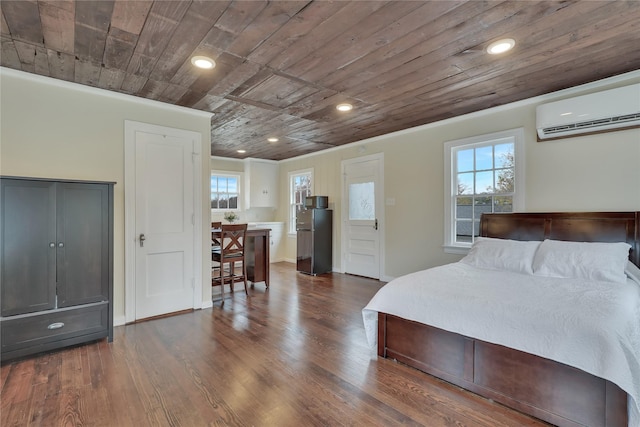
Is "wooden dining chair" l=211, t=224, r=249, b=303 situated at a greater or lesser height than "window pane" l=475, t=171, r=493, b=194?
lesser

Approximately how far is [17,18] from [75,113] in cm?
118

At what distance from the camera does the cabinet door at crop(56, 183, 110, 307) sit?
265 centimetres

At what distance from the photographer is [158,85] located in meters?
3.04

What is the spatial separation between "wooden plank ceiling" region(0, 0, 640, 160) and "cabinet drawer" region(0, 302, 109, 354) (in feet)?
6.84

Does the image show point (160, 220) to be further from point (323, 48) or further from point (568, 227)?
point (568, 227)

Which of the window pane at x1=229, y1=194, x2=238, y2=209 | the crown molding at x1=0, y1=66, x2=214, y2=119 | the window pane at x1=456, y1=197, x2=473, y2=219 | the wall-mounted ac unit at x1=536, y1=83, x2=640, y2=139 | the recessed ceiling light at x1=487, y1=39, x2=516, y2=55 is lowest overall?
the window pane at x1=456, y1=197, x2=473, y2=219

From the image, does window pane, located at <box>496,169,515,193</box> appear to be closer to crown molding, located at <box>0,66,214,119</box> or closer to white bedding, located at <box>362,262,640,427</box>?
white bedding, located at <box>362,262,640,427</box>

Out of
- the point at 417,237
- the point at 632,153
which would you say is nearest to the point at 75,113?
the point at 417,237

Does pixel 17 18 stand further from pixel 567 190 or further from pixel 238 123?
pixel 567 190

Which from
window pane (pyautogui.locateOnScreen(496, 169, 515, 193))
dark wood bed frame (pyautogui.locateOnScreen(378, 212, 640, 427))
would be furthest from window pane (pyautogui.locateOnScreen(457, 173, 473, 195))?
dark wood bed frame (pyautogui.locateOnScreen(378, 212, 640, 427))

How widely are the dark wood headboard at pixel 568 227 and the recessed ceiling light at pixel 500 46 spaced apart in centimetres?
184

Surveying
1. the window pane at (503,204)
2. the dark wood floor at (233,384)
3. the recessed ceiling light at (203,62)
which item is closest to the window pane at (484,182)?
the window pane at (503,204)

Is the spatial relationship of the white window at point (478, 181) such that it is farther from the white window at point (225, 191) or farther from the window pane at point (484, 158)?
the white window at point (225, 191)

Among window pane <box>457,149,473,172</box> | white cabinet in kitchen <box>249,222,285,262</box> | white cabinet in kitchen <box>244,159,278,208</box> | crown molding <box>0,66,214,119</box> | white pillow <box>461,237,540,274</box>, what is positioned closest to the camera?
crown molding <box>0,66,214,119</box>
